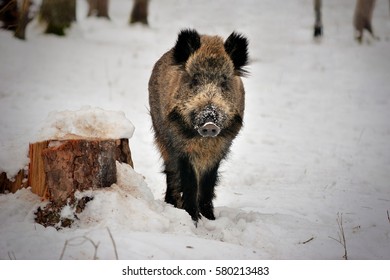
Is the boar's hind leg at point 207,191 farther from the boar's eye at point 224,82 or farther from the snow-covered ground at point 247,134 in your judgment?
the boar's eye at point 224,82

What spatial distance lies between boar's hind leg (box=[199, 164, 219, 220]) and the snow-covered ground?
0.57 ft

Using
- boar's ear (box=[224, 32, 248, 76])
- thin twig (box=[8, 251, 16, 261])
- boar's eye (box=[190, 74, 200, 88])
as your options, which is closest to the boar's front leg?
boar's eye (box=[190, 74, 200, 88])

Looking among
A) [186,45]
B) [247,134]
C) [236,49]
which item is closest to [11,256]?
[186,45]

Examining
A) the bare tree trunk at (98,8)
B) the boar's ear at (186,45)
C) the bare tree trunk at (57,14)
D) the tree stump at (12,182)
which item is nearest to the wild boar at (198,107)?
the boar's ear at (186,45)

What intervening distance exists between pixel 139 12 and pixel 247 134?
23.6ft

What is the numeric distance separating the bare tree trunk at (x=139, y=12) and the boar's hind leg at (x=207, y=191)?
31.7 feet

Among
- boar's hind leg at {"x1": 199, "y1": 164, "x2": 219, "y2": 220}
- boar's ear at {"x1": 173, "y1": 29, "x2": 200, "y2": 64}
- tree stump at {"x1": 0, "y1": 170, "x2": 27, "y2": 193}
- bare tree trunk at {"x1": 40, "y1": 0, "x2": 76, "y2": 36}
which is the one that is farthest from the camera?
bare tree trunk at {"x1": 40, "y1": 0, "x2": 76, "y2": 36}

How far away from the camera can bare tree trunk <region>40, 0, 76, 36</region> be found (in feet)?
32.4

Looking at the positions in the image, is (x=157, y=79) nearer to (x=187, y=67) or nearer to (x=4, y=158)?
(x=187, y=67)

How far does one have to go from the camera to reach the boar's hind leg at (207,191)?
434cm

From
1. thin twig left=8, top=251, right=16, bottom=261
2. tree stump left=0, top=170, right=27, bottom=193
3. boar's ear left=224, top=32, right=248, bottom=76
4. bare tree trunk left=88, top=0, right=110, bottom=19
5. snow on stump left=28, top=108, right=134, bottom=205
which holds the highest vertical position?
boar's ear left=224, top=32, right=248, bottom=76

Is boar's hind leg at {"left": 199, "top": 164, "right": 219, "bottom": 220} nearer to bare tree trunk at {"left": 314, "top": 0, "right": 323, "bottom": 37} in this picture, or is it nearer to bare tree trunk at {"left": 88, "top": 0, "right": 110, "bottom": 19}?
bare tree trunk at {"left": 314, "top": 0, "right": 323, "bottom": 37}

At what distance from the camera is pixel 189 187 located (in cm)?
420

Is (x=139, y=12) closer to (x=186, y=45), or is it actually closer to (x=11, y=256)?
(x=186, y=45)
